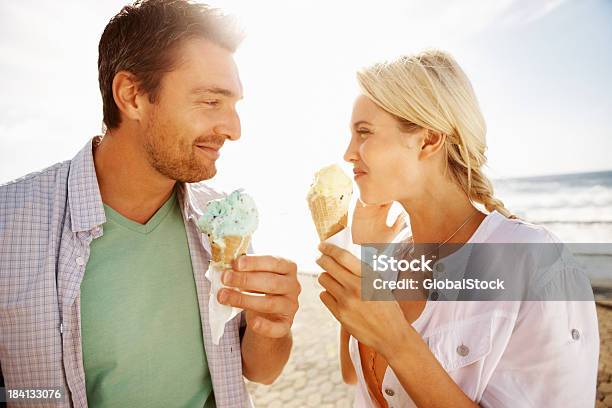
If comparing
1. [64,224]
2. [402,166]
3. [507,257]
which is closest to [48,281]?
[64,224]

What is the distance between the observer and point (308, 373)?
6.53m

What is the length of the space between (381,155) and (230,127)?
41.8 inches

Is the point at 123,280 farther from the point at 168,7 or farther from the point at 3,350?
the point at 168,7

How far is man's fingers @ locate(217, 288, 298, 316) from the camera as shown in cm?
210

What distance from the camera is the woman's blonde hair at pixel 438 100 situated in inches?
97.9

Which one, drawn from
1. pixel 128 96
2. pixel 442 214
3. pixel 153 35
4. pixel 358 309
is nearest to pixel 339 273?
pixel 358 309

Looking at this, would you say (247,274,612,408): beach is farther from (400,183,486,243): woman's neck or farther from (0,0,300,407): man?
(400,183,486,243): woman's neck

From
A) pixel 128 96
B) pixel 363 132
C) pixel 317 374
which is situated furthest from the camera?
Answer: pixel 317 374

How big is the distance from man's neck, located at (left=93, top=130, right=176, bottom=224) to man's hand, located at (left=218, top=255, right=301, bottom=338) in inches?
36.2

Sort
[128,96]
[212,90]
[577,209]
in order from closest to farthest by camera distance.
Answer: [212,90] → [128,96] → [577,209]

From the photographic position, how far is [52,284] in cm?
215

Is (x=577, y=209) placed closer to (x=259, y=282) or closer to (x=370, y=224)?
(x=370, y=224)

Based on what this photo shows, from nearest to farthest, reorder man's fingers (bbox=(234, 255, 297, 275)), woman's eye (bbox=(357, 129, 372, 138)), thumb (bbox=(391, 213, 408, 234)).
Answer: man's fingers (bbox=(234, 255, 297, 275)), woman's eye (bbox=(357, 129, 372, 138)), thumb (bbox=(391, 213, 408, 234))

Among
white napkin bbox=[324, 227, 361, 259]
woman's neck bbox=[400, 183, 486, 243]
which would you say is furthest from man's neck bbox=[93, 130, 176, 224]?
woman's neck bbox=[400, 183, 486, 243]
